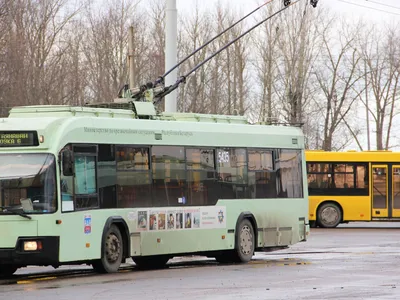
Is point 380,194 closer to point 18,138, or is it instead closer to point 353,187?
point 353,187

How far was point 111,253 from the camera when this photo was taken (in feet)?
63.5

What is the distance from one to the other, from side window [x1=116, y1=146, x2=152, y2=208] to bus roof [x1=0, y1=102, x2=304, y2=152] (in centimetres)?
19

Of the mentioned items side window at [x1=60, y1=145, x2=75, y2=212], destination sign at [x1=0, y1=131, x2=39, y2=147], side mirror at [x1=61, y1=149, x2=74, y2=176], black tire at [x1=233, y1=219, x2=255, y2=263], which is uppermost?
destination sign at [x1=0, y1=131, x2=39, y2=147]

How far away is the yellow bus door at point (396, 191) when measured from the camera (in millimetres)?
39781

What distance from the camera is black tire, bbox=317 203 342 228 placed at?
40125 millimetres

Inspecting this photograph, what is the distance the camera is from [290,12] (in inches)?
2479

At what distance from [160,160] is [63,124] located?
2874mm

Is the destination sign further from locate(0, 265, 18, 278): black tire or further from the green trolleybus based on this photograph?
locate(0, 265, 18, 278): black tire

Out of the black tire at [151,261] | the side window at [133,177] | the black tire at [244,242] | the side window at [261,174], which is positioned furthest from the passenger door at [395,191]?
the side window at [133,177]

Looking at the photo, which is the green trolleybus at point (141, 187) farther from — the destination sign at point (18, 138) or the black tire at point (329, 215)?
the black tire at point (329, 215)

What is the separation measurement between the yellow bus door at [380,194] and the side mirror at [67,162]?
22.9m

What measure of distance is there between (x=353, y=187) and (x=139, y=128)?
20.7 meters

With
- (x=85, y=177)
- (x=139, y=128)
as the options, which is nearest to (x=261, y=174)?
(x=139, y=128)

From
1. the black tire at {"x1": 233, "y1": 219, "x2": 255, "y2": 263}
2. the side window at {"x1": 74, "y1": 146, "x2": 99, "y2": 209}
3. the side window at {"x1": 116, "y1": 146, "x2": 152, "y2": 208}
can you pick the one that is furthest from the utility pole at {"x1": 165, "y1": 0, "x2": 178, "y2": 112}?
the side window at {"x1": 74, "y1": 146, "x2": 99, "y2": 209}
